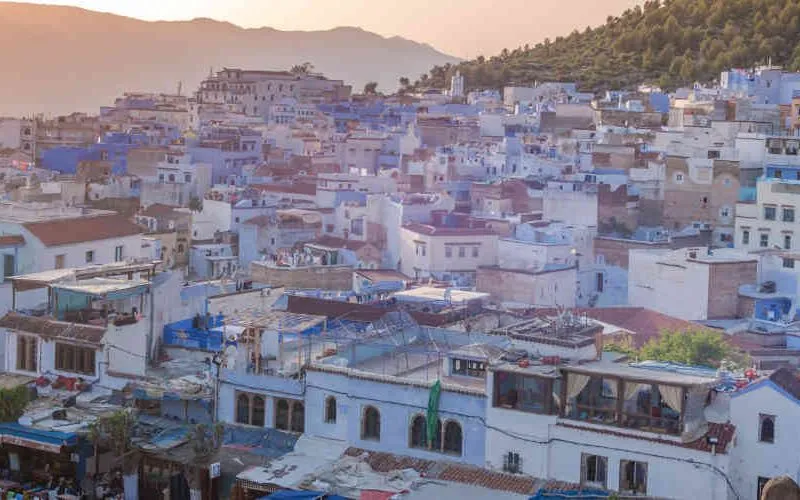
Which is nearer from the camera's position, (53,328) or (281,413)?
(281,413)

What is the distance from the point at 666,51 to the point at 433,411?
5614cm

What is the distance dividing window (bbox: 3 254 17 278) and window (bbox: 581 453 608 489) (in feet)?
40.3

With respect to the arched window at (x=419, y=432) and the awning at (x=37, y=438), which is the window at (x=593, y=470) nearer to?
the arched window at (x=419, y=432)

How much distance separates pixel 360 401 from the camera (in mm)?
16812

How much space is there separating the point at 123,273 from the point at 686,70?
4696cm

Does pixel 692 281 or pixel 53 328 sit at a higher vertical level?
pixel 692 281

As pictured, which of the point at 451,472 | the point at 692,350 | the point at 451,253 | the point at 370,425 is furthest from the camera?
the point at 451,253

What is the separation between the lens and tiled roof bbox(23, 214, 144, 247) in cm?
2469

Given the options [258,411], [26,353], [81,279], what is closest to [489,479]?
[258,411]

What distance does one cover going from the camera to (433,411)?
16.2 metres

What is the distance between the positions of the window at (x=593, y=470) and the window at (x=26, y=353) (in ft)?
26.1

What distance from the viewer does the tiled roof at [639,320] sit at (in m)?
25.9

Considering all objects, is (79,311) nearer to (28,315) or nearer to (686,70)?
(28,315)

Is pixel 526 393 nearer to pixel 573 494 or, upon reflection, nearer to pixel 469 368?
pixel 573 494
